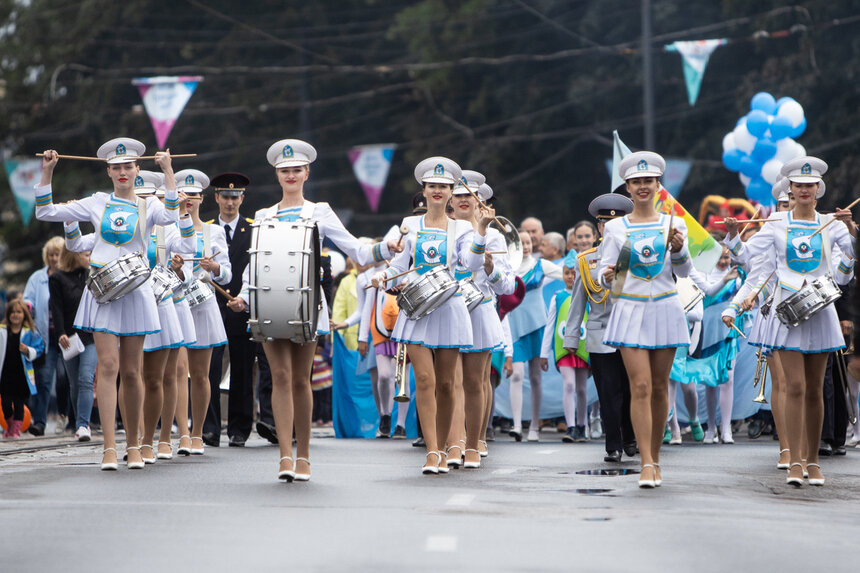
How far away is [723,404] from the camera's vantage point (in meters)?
16.7

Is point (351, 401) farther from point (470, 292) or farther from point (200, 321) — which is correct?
point (470, 292)

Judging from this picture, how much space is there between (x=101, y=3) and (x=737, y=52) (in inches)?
700

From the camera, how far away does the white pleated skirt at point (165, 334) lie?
12.3 metres

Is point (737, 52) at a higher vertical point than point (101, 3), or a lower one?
lower

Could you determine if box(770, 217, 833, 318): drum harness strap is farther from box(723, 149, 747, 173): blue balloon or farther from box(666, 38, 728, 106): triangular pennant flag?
box(666, 38, 728, 106): triangular pennant flag

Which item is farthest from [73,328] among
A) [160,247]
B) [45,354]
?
[160,247]

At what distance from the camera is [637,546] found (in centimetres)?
765

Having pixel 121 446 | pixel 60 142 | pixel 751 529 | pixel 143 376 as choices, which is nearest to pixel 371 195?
pixel 60 142

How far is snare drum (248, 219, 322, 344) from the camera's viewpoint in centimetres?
1023

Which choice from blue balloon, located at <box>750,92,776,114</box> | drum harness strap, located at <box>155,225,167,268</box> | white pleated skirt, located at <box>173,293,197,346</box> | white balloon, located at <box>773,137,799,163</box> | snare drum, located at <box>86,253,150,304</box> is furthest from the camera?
blue balloon, located at <box>750,92,776,114</box>

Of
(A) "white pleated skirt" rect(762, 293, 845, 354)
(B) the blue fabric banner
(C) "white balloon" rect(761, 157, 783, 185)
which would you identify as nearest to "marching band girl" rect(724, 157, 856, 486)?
(A) "white pleated skirt" rect(762, 293, 845, 354)

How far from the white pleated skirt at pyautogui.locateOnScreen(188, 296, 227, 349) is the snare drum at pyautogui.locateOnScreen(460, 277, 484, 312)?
2493 millimetres

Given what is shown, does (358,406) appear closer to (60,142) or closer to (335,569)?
(335,569)

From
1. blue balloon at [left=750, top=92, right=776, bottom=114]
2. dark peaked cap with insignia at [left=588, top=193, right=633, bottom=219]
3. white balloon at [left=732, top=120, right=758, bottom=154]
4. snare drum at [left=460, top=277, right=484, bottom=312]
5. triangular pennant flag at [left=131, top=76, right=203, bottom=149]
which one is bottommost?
snare drum at [left=460, top=277, right=484, bottom=312]
